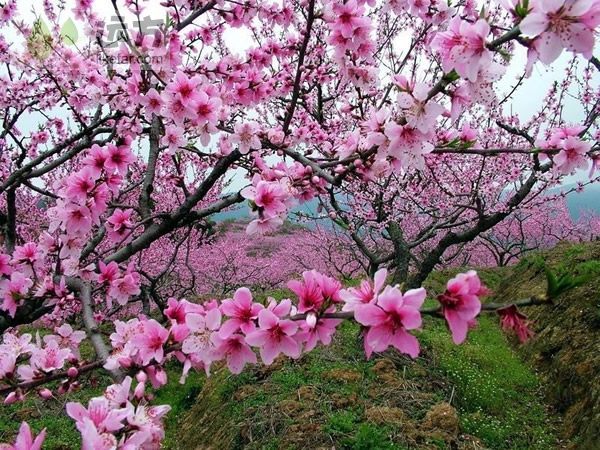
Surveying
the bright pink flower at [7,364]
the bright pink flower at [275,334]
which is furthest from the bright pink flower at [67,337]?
the bright pink flower at [275,334]

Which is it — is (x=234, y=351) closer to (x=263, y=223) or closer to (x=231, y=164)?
(x=263, y=223)

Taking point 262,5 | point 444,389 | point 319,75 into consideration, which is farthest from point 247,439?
point 262,5

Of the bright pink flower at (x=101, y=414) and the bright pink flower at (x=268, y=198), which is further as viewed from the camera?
the bright pink flower at (x=268, y=198)

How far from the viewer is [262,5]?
322 centimetres

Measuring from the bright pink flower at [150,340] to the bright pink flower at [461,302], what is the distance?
0.99 m

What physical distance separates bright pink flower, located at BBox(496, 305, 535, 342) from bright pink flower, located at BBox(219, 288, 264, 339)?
665 millimetres

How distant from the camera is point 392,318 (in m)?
1.13

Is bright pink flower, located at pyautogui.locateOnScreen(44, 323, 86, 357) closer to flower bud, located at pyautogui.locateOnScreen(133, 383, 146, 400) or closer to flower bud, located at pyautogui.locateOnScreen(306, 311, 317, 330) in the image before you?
flower bud, located at pyautogui.locateOnScreen(133, 383, 146, 400)

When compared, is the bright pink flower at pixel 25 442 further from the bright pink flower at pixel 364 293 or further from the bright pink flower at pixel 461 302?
the bright pink flower at pixel 461 302

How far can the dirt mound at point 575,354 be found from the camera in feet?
13.1

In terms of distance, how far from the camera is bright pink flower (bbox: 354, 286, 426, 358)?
1.07 meters

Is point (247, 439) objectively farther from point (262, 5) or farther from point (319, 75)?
point (262, 5)

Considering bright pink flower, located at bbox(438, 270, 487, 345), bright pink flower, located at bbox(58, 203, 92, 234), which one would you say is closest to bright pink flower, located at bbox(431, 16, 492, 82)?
bright pink flower, located at bbox(438, 270, 487, 345)

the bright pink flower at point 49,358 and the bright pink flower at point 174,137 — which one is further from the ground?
the bright pink flower at point 174,137
